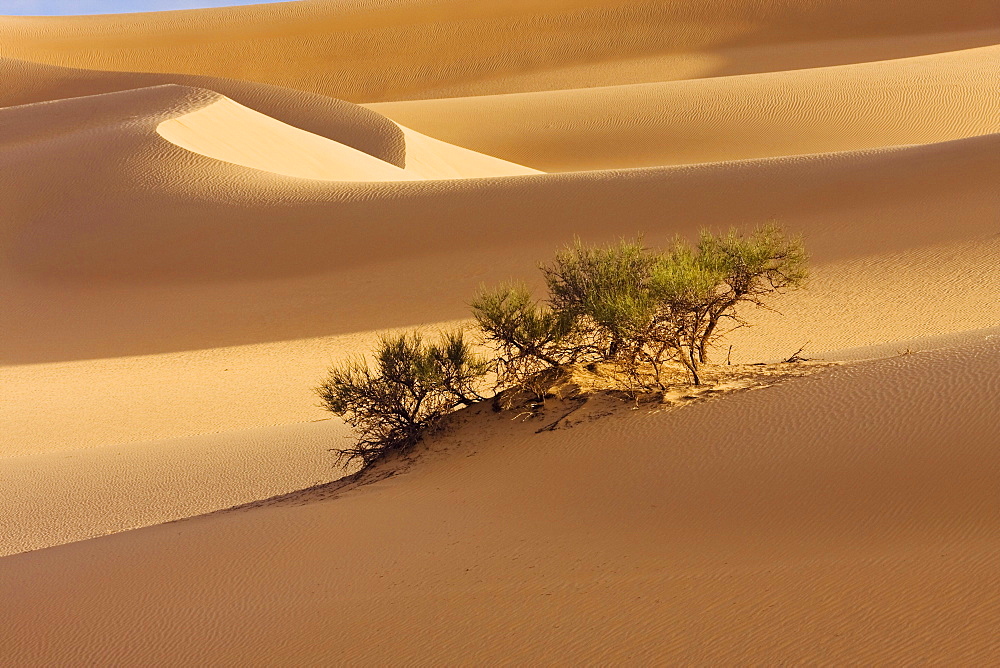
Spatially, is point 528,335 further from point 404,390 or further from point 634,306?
point 404,390

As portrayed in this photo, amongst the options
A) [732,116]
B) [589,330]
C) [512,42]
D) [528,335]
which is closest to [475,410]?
[528,335]

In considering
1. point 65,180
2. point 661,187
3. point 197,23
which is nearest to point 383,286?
point 661,187

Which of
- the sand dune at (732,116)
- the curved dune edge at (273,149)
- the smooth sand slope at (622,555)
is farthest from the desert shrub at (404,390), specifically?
the sand dune at (732,116)

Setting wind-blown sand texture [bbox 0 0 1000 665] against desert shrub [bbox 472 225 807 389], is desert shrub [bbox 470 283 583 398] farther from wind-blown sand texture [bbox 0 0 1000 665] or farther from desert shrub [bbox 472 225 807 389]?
wind-blown sand texture [bbox 0 0 1000 665]

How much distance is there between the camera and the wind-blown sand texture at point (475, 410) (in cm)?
477

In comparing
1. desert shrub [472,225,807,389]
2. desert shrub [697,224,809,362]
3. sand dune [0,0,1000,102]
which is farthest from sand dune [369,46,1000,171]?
desert shrub [472,225,807,389]

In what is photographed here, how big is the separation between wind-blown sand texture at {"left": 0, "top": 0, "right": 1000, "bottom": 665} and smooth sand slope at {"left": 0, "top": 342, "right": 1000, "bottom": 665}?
23mm

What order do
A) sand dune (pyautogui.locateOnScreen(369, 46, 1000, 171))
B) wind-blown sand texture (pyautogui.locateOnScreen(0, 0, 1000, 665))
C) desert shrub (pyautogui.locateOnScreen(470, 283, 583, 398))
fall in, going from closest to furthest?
wind-blown sand texture (pyautogui.locateOnScreen(0, 0, 1000, 665))
desert shrub (pyautogui.locateOnScreen(470, 283, 583, 398))
sand dune (pyautogui.locateOnScreen(369, 46, 1000, 171))

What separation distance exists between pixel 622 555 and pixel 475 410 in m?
3.30

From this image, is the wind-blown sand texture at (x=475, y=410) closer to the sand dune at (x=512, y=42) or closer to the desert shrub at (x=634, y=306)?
the desert shrub at (x=634, y=306)

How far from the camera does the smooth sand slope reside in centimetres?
431

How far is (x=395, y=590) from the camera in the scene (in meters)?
5.32

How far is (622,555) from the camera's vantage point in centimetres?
534

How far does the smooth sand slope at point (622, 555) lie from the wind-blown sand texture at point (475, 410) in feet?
0.08
